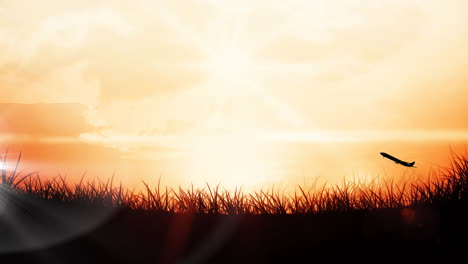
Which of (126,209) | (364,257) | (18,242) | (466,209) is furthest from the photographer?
(126,209)

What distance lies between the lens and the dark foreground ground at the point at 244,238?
5.07 metres

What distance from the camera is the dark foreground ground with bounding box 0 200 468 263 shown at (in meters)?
5.07

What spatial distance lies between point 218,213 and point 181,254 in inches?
48.9

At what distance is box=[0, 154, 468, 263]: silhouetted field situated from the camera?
5125 millimetres

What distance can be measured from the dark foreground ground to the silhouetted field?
0.01m

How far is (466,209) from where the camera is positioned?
6.12m

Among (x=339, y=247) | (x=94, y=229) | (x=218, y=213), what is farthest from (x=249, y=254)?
(x=94, y=229)

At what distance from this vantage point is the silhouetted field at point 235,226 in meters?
5.12

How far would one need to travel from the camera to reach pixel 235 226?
581cm

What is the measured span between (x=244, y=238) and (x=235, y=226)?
42 cm

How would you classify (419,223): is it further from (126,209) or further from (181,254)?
(126,209)

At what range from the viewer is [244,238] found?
5.41m

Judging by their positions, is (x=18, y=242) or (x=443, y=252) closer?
(x=443, y=252)

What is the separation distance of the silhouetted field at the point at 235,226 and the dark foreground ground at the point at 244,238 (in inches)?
0.4
